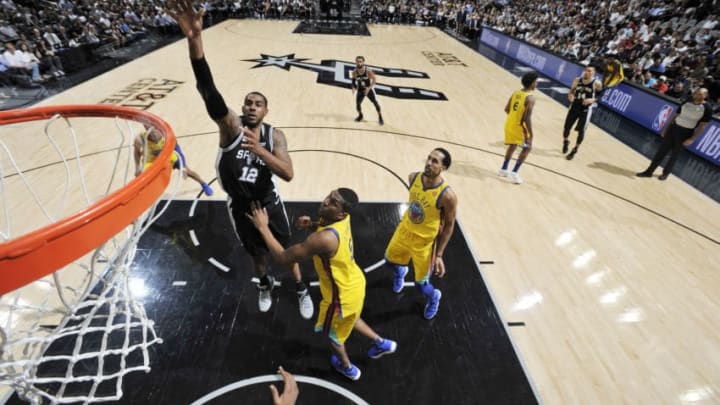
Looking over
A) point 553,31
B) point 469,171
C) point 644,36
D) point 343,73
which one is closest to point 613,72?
point 469,171

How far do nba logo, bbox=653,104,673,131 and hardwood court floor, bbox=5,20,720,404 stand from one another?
3.91 ft

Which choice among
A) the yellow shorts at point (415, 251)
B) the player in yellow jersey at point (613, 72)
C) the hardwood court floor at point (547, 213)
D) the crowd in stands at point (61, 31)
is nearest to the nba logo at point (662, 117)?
the hardwood court floor at point (547, 213)

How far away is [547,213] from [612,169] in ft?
8.18

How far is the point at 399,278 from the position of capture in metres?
3.72

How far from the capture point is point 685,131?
5.77 metres

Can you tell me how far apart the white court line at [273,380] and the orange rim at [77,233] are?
5.81 ft

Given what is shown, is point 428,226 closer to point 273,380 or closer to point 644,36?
point 273,380

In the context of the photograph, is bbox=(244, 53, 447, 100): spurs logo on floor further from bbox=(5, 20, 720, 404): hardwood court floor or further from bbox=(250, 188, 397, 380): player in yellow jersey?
bbox=(250, 188, 397, 380): player in yellow jersey

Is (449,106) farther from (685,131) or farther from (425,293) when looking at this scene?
(425,293)

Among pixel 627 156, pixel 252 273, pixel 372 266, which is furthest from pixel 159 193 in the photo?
pixel 627 156

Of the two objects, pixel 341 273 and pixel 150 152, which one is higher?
pixel 150 152

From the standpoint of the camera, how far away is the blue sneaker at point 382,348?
2959mm

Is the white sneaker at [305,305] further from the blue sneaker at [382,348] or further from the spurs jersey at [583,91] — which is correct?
the spurs jersey at [583,91]

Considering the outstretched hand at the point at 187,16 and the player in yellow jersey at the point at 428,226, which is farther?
the player in yellow jersey at the point at 428,226
